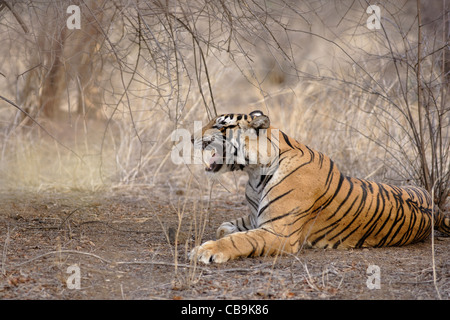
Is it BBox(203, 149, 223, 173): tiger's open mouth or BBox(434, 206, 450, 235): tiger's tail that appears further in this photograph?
BBox(434, 206, 450, 235): tiger's tail

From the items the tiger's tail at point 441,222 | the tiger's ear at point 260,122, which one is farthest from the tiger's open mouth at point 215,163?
the tiger's tail at point 441,222

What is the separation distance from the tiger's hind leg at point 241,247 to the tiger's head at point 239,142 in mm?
534

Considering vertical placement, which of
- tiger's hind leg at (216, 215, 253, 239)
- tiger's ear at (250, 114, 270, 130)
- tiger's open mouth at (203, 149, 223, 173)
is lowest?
tiger's hind leg at (216, 215, 253, 239)

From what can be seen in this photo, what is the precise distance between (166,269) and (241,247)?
546 millimetres

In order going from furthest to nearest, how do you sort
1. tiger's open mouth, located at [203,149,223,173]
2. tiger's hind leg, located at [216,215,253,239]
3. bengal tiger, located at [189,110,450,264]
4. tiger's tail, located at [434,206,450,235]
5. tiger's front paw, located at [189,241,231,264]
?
tiger's tail, located at [434,206,450,235]
tiger's hind leg, located at [216,215,253,239]
tiger's open mouth, located at [203,149,223,173]
bengal tiger, located at [189,110,450,264]
tiger's front paw, located at [189,241,231,264]

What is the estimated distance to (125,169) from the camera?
7258 millimetres

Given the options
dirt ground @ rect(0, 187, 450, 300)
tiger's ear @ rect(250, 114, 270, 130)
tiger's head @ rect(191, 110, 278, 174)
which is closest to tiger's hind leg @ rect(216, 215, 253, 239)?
dirt ground @ rect(0, 187, 450, 300)

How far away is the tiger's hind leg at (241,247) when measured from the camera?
12.1 feet

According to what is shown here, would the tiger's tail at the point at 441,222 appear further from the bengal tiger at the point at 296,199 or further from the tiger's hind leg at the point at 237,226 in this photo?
the tiger's hind leg at the point at 237,226

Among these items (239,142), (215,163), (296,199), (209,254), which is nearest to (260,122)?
(239,142)

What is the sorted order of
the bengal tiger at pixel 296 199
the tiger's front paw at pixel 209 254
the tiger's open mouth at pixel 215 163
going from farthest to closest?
the tiger's open mouth at pixel 215 163
the bengal tiger at pixel 296 199
the tiger's front paw at pixel 209 254

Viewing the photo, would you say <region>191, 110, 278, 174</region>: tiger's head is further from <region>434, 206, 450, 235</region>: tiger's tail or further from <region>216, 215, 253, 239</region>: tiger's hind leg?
<region>434, 206, 450, 235</region>: tiger's tail

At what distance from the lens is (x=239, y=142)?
411cm

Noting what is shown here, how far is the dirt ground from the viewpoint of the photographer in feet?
10.3
